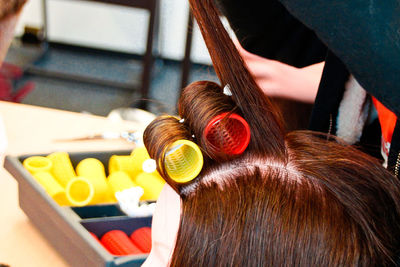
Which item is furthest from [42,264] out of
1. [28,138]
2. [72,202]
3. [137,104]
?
[137,104]

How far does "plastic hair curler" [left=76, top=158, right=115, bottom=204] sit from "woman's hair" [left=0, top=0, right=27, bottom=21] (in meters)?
0.48

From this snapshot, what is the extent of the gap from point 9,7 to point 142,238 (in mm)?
443

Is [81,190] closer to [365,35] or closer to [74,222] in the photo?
[74,222]

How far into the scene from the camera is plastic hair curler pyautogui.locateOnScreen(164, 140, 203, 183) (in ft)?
1.70

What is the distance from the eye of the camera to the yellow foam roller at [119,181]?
0.97m

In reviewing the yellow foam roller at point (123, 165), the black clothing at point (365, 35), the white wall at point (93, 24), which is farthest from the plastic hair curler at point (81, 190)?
the white wall at point (93, 24)

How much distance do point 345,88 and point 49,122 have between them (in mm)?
817

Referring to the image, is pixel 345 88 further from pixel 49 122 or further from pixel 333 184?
pixel 49 122

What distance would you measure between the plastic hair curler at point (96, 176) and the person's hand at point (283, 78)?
0.35 meters

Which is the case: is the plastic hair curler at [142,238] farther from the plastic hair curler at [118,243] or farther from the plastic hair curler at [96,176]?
the plastic hair curler at [96,176]

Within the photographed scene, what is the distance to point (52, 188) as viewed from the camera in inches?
35.6

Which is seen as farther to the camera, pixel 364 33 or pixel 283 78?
pixel 283 78

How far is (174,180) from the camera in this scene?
530 millimetres

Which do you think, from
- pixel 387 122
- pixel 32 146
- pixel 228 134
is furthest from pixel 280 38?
pixel 32 146
